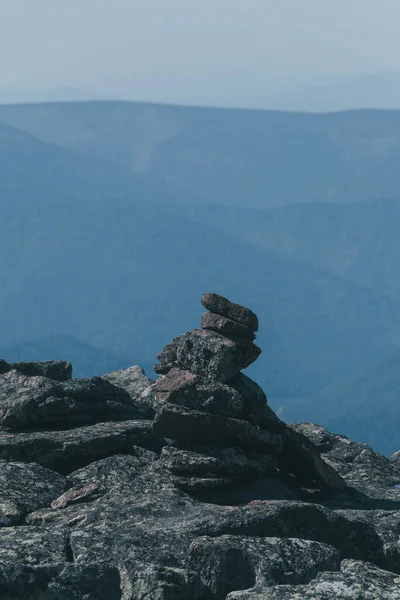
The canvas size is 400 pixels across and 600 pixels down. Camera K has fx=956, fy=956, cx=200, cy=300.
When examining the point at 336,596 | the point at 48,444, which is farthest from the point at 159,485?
the point at 336,596

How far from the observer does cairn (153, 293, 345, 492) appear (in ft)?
75.2

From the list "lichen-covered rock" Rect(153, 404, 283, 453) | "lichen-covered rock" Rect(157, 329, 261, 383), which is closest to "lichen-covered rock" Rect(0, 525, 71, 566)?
"lichen-covered rock" Rect(153, 404, 283, 453)

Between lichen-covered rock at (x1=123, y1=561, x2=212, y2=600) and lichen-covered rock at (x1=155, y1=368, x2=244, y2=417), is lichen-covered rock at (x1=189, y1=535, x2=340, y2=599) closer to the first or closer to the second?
lichen-covered rock at (x1=123, y1=561, x2=212, y2=600)

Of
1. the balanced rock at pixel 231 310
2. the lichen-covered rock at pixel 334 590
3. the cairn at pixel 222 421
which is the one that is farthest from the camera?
the balanced rock at pixel 231 310

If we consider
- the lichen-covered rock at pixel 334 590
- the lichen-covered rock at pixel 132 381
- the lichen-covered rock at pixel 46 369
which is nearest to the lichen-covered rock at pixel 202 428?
the lichen-covered rock at pixel 334 590

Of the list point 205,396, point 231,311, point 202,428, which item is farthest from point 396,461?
point 202,428

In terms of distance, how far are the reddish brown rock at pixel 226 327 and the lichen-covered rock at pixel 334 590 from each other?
34.4 feet

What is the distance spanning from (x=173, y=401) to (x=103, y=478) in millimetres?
2542

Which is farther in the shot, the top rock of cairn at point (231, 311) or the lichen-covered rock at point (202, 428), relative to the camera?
the top rock of cairn at point (231, 311)

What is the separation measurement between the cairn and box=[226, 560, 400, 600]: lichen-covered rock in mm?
7076

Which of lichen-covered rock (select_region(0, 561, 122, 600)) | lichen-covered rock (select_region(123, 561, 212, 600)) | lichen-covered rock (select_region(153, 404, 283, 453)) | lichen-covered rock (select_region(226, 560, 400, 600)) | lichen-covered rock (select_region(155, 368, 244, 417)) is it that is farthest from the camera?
lichen-covered rock (select_region(155, 368, 244, 417))

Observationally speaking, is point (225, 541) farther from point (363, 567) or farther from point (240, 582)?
point (363, 567)

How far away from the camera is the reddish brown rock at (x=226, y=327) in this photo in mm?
25578

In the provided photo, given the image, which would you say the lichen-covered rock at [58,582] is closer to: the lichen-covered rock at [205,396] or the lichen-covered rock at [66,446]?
the lichen-covered rock at [205,396]
